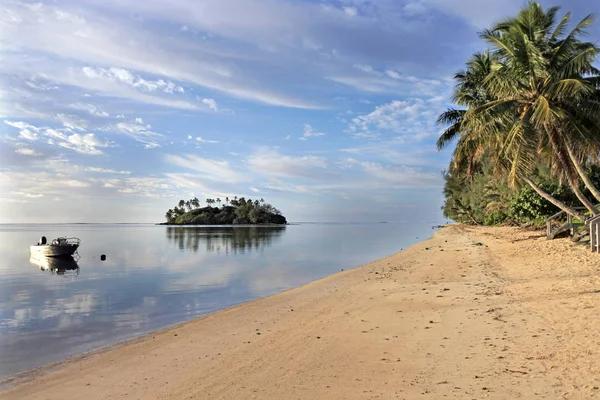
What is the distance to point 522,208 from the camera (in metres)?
36.4

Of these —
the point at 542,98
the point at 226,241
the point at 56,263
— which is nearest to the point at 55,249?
the point at 56,263

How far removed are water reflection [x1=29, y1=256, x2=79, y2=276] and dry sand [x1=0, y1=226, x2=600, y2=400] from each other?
74.3ft

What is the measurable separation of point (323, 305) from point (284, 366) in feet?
18.8

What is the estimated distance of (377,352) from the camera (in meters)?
7.23

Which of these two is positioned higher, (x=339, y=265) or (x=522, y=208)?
(x=522, y=208)

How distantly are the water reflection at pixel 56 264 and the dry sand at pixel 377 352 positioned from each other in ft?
74.3

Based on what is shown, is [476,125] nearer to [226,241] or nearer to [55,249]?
[55,249]

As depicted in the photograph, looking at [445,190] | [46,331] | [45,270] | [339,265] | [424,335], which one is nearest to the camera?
[424,335]

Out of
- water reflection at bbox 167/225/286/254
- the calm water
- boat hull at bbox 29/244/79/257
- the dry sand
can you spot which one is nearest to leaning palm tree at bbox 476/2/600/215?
the dry sand

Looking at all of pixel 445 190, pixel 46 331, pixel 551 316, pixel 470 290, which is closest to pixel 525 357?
pixel 551 316

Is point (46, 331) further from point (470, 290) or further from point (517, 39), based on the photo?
point (517, 39)

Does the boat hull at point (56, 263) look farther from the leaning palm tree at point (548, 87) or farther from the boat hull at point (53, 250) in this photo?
the leaning palm tree at point (548, 87)

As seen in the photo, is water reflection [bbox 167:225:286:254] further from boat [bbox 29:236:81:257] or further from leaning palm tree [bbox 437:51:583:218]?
leaning palm tree [bbox 437:51:583:218]

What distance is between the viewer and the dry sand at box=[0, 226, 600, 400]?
5.59m
